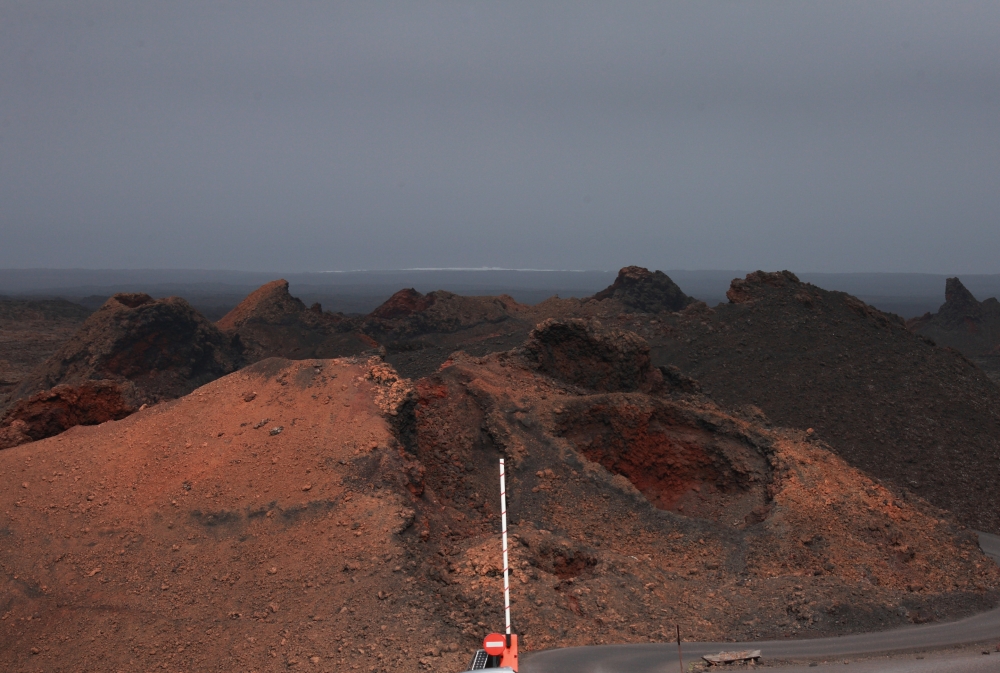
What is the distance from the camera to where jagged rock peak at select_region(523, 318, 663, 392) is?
23.2 m

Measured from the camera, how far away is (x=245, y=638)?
11836mm

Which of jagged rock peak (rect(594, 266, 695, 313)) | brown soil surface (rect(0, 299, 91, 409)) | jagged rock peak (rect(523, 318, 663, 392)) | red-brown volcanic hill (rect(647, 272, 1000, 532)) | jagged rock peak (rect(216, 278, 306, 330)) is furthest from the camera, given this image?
jagged rock peak (rect(594, 266, 695, 313))

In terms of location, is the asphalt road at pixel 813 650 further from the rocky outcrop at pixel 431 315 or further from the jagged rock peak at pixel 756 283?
the rocky outcrop at pixel 431 315

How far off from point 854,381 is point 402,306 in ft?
122

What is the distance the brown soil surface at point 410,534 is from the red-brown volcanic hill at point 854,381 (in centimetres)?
890

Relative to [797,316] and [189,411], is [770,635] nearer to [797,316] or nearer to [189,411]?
[189,411]

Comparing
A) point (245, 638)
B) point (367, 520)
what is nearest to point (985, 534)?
point (367, 520)

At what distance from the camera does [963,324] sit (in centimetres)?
6322

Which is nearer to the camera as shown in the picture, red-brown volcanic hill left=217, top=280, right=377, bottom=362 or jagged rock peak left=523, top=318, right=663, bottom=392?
jagged rock peak left=523, top=318, right=663, bottom=392

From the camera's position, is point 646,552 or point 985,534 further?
point 985,534

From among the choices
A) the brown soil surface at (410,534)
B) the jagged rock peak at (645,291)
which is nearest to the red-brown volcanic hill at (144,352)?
the brown soil surface at (410,534)

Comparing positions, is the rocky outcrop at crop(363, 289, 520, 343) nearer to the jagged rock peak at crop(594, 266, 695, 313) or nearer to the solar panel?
the jagged rock peak at crop(594, 266, 695, 313)

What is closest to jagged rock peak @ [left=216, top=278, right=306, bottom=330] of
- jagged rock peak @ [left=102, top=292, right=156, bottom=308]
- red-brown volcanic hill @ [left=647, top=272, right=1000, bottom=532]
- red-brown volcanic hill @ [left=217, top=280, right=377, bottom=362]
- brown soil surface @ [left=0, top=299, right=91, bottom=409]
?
red-brown volcanic hill @ [left=217, top=280, right=377, bottom=362]

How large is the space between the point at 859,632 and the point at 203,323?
35.6 metres
